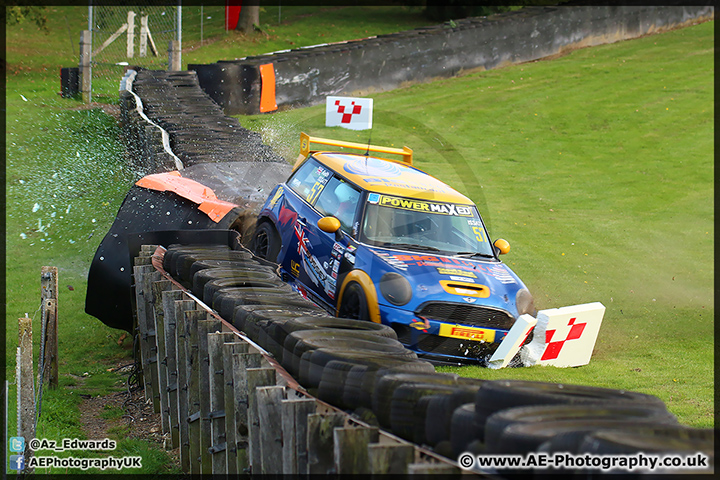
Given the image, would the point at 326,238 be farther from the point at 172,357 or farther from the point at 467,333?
the point at 172,357

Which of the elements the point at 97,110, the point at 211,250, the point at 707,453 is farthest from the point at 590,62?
the point at 707,453

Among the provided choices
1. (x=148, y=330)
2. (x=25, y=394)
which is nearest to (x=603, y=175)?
(x=148, y=330)

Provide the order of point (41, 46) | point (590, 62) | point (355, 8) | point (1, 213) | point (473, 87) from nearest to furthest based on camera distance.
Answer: point (1, 213), point (473, 87), point (590, 62), point (41, 46), point (355, 8)

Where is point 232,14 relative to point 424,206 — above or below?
above

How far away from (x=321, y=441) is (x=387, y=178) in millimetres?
5801

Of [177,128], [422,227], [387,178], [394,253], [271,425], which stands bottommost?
[271,425]

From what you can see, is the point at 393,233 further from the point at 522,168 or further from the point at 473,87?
the point at 473,87

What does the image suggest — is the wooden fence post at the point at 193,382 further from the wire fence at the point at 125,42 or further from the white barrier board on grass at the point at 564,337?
the wire fence at the point at 125,42

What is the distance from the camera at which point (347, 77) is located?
23.1m

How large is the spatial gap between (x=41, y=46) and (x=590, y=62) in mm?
25732

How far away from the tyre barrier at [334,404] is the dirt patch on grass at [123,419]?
192 mm

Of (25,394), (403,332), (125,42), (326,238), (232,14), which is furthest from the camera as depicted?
(232,14)

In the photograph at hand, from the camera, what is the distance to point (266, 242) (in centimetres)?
942

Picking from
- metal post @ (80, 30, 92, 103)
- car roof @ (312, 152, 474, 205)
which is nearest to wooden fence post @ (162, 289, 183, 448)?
car roof @ (312, 152, 474, 205)
